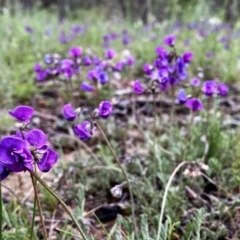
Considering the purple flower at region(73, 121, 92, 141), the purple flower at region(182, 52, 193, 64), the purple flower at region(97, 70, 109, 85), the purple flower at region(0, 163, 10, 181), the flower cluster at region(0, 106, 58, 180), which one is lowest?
the purple flower at region(97, 70, 109, 85)

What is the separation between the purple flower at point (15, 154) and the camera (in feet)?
3.56

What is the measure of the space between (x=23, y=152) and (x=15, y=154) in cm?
2

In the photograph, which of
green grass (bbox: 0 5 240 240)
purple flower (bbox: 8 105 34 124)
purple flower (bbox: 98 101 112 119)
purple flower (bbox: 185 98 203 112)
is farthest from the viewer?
purple flower (bbox: 185 98 203 112)

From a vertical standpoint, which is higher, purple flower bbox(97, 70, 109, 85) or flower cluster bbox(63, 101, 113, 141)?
flower cluster bbox(63, 101, 113, 141)

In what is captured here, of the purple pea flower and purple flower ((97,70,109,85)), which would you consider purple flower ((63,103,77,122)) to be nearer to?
the purple pea flower

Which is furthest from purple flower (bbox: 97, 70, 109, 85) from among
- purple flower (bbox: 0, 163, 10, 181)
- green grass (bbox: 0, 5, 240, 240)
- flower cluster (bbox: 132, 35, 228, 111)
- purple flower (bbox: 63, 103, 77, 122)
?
purple flower (bbox: 0, 163, 10, 181)

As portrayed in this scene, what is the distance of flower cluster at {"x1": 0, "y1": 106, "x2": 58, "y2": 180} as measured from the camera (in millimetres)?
1087

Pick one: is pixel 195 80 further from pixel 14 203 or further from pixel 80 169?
pixel 14 203

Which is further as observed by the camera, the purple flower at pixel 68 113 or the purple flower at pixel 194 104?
the purple flower at pixel 194 104

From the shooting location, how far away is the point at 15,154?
1.09 m

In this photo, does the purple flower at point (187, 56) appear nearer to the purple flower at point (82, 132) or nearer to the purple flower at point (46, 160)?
the purple flower at point (82, 132)

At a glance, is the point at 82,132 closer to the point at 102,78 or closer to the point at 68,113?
the point at 68,113

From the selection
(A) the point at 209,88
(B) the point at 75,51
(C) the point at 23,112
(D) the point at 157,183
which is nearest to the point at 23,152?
(C) the point at 23,112

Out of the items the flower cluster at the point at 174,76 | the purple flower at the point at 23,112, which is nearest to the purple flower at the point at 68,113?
the purple flower at the point at 23,112
